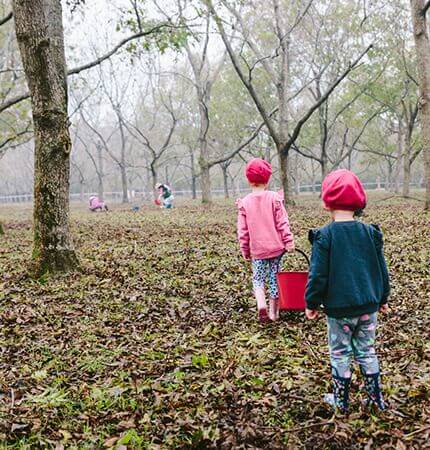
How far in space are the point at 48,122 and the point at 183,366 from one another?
415 cm

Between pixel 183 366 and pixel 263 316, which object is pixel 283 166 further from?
pixel 183 366

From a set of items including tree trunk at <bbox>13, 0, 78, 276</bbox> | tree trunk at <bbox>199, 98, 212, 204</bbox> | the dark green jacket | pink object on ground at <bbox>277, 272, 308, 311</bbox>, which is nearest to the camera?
the dark green jacket

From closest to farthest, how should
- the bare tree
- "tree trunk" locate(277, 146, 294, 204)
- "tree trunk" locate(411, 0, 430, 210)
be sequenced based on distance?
"tree trunk" locate(411, 0, 430, 210) < the bare tree < "tree trunk" locate(277, 146, 294, 204)

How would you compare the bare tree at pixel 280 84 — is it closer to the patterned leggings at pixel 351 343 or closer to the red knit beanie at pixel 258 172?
the red knit beanie at pixel 258 172

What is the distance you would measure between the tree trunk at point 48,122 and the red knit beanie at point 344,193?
4.70 metres

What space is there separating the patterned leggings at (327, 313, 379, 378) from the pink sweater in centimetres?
182

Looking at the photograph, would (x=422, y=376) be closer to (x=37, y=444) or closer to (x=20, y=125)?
(x=37, y=444)

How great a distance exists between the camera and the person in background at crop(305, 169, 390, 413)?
9.51ft

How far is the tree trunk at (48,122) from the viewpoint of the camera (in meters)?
6.44

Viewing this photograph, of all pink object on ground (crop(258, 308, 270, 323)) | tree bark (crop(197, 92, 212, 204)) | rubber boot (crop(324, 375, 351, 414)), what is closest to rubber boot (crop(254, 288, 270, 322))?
pink object on ground (crop(258, 308, 270, 323))

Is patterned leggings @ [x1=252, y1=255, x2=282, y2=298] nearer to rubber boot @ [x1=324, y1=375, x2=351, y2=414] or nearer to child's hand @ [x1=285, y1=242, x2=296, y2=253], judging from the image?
child's hand @ [x1=285, y1=242, x2=296, y2=253]

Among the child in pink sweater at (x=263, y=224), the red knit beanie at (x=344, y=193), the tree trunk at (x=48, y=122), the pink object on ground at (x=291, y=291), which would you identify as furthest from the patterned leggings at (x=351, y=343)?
the tree trunk at (x=48, y=122)

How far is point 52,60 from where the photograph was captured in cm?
654

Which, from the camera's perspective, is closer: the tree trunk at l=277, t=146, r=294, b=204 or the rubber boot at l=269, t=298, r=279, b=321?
the rubber boot at l=269, t=298, r=279, b=321
